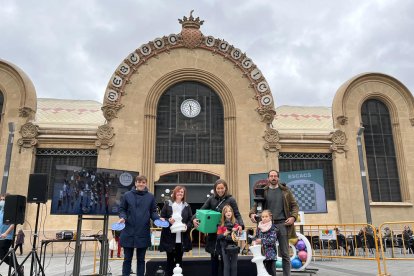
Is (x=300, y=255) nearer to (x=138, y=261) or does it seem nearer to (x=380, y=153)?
(x=138, y=261)

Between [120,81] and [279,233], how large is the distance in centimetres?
1954

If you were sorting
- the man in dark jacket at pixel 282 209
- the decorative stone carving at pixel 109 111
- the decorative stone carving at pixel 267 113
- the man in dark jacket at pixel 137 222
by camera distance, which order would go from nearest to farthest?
the man in dark jacket at pixel 137 222
the man in dark jacket at pixel 282 209
the decorative stone carving at pixel 109 111
the decorative stone carving at pixel 267 113

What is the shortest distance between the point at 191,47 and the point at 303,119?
12755 millimetres

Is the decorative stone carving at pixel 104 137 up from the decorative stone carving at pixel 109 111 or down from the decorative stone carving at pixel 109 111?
down

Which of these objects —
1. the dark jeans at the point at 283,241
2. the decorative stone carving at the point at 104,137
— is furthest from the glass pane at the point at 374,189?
the dark jeans at the point at 283,241

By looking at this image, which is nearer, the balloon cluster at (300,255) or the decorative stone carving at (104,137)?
the balloon cluster at (300,255)

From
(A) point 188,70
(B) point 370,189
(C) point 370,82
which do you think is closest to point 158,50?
(A) point 188,70

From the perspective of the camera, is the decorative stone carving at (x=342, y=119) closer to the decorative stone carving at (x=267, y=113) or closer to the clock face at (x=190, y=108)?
the decorative stone carving at (x=267, y=113)

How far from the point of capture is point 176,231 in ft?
22.8

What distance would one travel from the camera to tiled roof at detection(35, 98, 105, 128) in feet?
84.8

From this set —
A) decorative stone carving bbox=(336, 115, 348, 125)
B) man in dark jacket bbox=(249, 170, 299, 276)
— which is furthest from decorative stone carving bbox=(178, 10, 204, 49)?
man in dark jacket bbox=(249, 170, 299, 276)

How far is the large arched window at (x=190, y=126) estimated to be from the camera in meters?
24.0

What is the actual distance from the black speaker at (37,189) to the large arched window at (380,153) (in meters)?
22.8

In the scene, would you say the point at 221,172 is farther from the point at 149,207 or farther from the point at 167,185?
A: the point at 149,207
